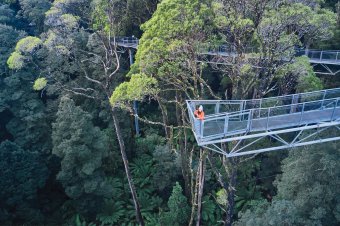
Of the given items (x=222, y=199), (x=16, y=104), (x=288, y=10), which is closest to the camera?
(x=288, y=10)

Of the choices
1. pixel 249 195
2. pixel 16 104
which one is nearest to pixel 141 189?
pixel 249 195

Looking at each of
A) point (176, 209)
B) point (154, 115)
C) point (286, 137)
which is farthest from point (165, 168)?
point (286, 137)

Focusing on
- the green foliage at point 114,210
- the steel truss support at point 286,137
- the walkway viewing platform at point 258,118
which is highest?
the walkway viewing platform at point 258,118

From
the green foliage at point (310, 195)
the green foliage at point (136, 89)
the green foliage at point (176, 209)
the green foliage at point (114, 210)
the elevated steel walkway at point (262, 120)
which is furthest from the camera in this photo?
the green foliage at point (114, 210)

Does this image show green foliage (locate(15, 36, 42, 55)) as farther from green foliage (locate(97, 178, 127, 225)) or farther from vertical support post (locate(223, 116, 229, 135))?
vertical support post (locate(223, 116, 229, 135))

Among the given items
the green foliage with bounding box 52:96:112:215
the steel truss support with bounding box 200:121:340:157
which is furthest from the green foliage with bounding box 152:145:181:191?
the steel truss support with bounding box 200:121:340:157

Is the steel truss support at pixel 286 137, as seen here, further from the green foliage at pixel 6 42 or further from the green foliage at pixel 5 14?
the green foliage at pixel 5 14

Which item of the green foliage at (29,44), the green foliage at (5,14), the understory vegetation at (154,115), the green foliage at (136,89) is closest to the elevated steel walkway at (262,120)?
the understory vegetation at (154,115)

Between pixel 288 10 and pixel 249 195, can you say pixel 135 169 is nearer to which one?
pixel 249 195
